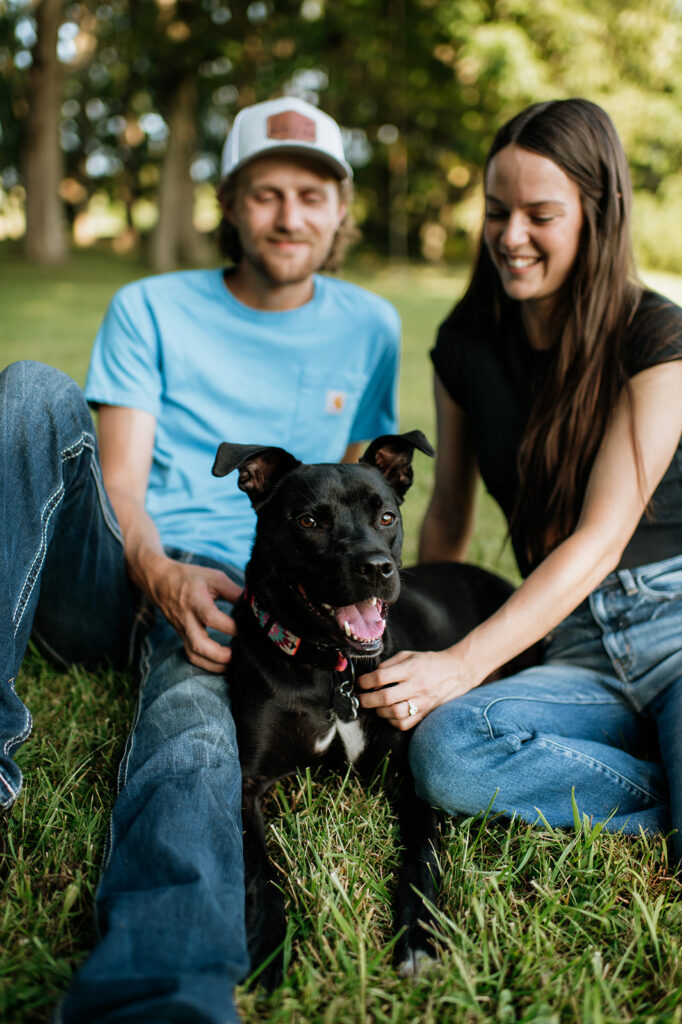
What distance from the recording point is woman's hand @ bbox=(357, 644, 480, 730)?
2.53 metres

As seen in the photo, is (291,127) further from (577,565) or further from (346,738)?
(346,738)

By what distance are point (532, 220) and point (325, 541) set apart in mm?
1374

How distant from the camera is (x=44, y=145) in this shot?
19.8m

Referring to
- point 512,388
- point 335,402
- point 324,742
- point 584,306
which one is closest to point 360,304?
point 335,402

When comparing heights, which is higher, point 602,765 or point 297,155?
point 297,155

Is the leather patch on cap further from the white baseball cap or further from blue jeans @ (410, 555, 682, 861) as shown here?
blue jeans @ (410, 555, 682, 861)

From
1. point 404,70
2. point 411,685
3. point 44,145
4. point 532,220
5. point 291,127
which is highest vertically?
point 404,70

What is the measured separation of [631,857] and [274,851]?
100cm

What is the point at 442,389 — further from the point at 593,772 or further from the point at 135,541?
the point at 593,772

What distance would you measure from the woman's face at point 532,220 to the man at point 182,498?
85 centimetres

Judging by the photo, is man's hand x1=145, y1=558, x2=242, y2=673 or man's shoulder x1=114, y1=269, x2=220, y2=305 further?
man's shoulder x1=114, y1=269, x2=220, y2=305

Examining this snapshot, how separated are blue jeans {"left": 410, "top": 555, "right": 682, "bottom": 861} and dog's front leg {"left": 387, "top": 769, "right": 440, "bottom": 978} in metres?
0.07

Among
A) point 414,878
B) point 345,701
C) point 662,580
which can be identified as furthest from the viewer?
point 662,580

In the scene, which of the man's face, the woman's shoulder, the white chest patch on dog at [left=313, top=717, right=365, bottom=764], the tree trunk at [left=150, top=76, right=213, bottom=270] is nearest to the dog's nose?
the white chest patch on dog at [left=313, top=717, right=365, bottom=764]
